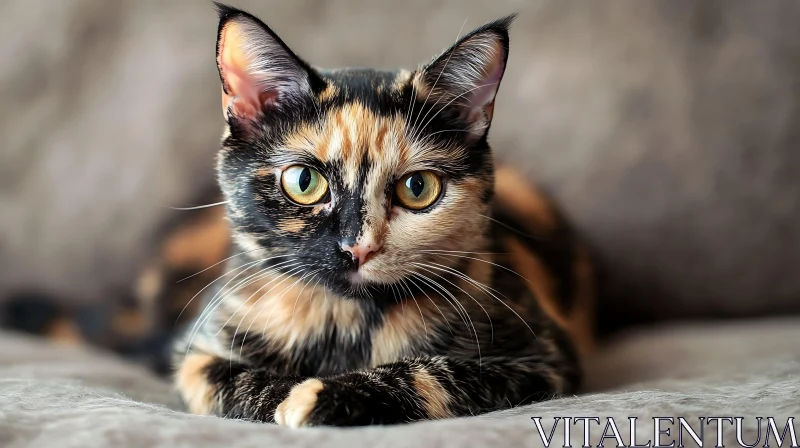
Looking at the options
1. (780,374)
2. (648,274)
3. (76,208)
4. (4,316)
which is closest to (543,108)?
(648,274)

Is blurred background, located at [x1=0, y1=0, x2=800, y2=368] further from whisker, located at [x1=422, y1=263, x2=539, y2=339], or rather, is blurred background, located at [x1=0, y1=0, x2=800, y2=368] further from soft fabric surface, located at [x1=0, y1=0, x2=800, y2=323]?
whisker, located at [x1=422, y1=263, x2=539, y2=339]

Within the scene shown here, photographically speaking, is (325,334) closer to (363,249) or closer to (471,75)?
(363,249)

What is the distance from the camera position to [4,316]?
5.08ft

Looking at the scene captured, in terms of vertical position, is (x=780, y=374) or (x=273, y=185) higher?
(x=273, y=185)

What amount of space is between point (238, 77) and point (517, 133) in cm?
78

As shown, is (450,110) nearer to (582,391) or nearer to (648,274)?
(582,391)

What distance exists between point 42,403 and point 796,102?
1.48 meters

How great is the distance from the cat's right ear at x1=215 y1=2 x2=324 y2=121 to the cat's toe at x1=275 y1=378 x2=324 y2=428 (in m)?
0.38

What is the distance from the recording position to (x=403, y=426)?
2.41 ft

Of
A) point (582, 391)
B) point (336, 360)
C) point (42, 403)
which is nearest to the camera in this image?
point (42, 403)

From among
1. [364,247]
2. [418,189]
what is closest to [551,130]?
[418,189]

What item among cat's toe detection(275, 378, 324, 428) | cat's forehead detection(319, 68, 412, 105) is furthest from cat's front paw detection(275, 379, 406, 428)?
cat's forehead detection(319, 68, 412, 105)

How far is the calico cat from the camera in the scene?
89 centimetres

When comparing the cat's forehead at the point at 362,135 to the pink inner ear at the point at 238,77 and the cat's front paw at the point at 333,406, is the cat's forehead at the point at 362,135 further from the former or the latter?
the cat's front paw at the point at 333,406
